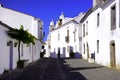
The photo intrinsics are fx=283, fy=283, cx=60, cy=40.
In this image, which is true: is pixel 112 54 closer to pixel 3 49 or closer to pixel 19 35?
pixel 19 35

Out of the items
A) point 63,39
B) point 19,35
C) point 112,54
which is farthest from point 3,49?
point 63,39

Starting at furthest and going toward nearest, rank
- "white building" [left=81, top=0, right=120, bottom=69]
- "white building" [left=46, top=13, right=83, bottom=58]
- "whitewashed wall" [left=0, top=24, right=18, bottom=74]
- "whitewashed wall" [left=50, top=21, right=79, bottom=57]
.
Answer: "whitewashed wall" [left=50, top=21, right=79, bottom=57]
"white building" [left=46, top=13, right=83, bottom=58]
"white building" [left=81, top=0, right=120, bottom=69]
"whitewashed wall" [left=0, top=24, right=18, bottom=74]

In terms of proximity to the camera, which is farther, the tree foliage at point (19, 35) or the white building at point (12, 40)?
the tree foliage at point (19, 35)

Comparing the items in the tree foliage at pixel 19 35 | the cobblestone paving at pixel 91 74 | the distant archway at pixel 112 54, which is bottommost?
the cobblestone paving at pixel 91 74

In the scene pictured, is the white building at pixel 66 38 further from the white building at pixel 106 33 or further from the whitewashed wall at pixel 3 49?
the whitewashed wall at pixel 3 49

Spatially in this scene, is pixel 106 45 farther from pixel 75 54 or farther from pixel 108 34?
pixel 75 54

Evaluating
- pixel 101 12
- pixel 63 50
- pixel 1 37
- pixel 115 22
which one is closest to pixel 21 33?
pixel 1 37

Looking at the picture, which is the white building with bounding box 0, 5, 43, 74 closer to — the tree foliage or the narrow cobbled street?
the tree foliage

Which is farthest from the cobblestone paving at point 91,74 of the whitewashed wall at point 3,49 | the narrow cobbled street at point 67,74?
the whitewashed wall at point 3,49

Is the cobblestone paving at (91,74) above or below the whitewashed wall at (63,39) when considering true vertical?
below

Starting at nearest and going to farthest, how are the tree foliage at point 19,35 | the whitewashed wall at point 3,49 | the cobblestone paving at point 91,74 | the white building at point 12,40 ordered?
the cobblestone paving at point 91,74
the whitewashed wall at point 3,49
the white building at point 12,40
the tree foliage at point 19,35

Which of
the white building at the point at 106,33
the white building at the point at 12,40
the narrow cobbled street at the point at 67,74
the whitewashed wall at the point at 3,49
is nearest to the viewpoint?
the narrow cobbled street at the point at 67,74

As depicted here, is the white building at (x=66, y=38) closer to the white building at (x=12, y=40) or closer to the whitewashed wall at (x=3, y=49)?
the white building at (x=12, y=40)

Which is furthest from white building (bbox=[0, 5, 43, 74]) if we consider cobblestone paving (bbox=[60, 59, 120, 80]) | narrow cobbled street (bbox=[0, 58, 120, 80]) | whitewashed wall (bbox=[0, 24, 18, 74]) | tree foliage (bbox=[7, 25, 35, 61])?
cobblestone paving (bbox=[60, 59, 120, 80])
